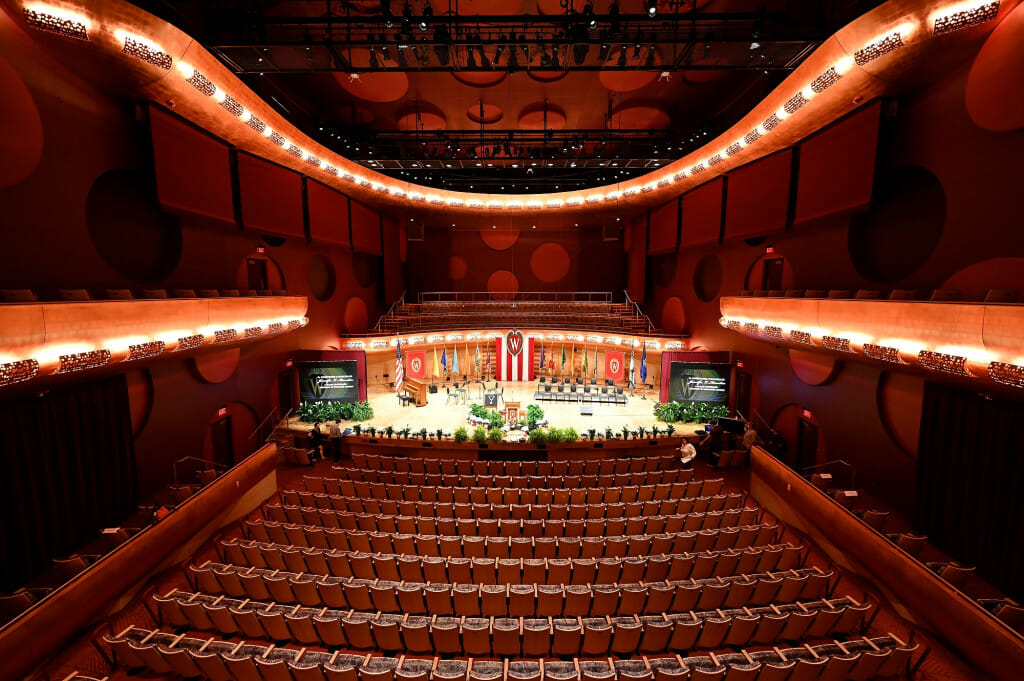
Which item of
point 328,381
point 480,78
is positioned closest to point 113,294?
point 328,381

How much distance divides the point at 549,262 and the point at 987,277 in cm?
1977

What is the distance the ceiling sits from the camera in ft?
32.1

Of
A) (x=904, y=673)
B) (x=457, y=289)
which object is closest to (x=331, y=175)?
(x=457, y=289)

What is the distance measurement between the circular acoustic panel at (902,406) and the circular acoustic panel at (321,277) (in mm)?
19390

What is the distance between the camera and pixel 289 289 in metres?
16.2

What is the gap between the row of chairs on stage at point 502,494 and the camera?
9969mm

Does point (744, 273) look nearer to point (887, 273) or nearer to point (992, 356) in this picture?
point (887, 273)

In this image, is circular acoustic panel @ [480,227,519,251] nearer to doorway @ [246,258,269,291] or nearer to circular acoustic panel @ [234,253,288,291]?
circular acoustic panel @ [234,253,288,291]

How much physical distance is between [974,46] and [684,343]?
41.3ft

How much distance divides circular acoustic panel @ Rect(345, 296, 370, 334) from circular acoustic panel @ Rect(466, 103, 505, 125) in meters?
10.0

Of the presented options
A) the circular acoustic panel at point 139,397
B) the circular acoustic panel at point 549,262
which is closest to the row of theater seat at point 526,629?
the circular acoustic panel at point 139,397

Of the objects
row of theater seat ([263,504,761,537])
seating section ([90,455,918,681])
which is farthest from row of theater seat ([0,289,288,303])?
row of theater seat ([263,504,761,537])

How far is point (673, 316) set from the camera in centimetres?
2033

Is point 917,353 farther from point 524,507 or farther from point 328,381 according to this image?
point 328,381
